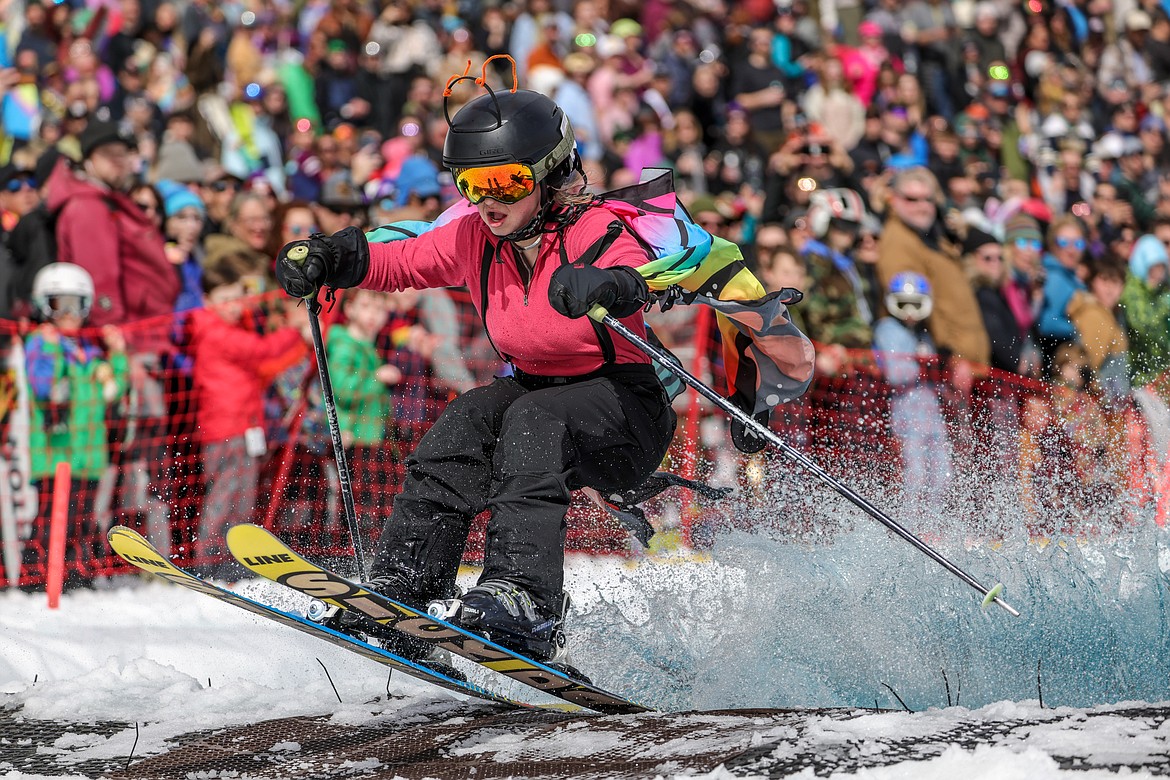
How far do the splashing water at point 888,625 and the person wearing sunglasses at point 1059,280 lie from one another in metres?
4.07

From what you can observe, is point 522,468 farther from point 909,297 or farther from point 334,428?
point 909,297

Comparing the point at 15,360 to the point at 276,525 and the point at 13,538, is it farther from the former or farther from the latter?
the point at 276,525

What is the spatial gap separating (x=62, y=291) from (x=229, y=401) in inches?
47.1

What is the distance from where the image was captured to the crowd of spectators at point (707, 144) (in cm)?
931

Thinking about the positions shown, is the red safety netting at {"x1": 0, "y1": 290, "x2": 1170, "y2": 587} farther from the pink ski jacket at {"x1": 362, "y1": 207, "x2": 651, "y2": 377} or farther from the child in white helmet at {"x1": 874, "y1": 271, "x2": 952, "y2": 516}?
the pink ski jacket at {"x1": 362, "y1": 207, "x2": 651, "y2": 377}

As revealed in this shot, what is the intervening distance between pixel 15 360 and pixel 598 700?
4658mm

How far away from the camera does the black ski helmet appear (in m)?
4.88

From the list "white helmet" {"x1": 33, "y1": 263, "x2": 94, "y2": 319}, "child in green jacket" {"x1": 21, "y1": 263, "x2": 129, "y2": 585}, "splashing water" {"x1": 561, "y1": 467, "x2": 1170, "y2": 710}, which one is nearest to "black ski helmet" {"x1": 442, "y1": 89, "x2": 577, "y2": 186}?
"splashing water" {"x1": 561, "y1": 467, "x2": 1170, "y2": 710}

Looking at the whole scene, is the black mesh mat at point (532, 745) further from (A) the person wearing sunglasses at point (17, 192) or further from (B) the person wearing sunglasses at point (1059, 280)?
(B) the person wearing sunglasses at point (1059, 280)

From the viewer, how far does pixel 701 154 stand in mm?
12117

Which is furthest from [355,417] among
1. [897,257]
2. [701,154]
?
[701,154]

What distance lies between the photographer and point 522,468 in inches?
196

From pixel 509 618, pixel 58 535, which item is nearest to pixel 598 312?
pixel 509 618

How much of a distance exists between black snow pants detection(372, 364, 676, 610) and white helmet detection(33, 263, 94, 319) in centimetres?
410
